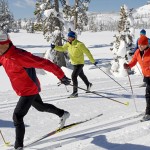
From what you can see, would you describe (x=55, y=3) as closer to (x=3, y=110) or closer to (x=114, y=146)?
(x=3, y=110)

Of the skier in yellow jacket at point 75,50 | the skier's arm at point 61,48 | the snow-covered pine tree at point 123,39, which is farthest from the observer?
the snow-covered pine tree at point 123,39

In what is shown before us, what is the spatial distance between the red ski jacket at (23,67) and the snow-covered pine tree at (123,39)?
24.1m

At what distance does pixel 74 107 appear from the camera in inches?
340

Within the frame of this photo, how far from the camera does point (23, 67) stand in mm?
4734

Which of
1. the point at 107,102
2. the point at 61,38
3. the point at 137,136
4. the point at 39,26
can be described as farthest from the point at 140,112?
the point at 39,26

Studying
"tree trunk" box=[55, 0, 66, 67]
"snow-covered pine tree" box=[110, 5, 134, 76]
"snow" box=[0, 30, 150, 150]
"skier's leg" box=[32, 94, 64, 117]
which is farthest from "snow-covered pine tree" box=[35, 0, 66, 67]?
"skier's leg" box=[32, 94, 64, 117]

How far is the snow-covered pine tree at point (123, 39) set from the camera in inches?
1136

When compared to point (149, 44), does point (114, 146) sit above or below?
below

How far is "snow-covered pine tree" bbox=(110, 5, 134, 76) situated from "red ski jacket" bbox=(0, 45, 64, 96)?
79.0 ft

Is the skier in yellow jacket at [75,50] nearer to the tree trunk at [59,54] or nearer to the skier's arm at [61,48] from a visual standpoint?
the skier's arm at [61,48]

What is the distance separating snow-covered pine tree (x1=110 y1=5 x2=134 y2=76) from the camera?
28859 mm

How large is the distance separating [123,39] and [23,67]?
26.6 metres

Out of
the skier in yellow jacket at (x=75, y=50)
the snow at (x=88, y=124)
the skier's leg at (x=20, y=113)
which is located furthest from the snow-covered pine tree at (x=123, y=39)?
the skier's leg at (x=20, y=113)

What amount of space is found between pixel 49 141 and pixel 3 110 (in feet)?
11.0
